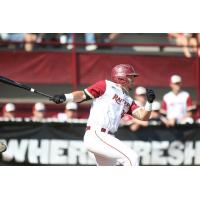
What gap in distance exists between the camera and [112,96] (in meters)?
10.7

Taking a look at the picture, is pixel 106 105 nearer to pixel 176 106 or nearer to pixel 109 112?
pixel 109 112

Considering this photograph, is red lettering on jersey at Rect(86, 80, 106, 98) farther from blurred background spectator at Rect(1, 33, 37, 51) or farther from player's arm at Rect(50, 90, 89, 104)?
blurred background spectator at Rect(1, 33, 37, 51)

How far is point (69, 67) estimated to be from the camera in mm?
16781

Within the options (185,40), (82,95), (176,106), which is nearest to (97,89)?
(82,95)

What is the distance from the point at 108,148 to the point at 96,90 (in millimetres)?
814

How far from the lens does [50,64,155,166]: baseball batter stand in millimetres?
10305

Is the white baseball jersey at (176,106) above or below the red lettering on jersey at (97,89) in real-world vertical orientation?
below

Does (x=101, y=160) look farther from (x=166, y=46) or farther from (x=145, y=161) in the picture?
(x=166, y=46)

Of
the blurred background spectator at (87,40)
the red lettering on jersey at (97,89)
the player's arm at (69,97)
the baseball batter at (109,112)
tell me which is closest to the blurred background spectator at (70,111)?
the blurred background spectator at (87,40)

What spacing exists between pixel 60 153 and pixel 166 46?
3.96 m

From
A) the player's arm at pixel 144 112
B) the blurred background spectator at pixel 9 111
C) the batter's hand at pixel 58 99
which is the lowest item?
the blurred background spectator at pixel 9 111

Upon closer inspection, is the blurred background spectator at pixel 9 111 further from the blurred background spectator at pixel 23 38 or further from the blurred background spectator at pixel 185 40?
the blurred background spectator at pixel 185 40

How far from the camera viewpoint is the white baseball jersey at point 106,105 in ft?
34.8

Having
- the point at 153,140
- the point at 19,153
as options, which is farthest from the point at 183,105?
the point at 19,153
